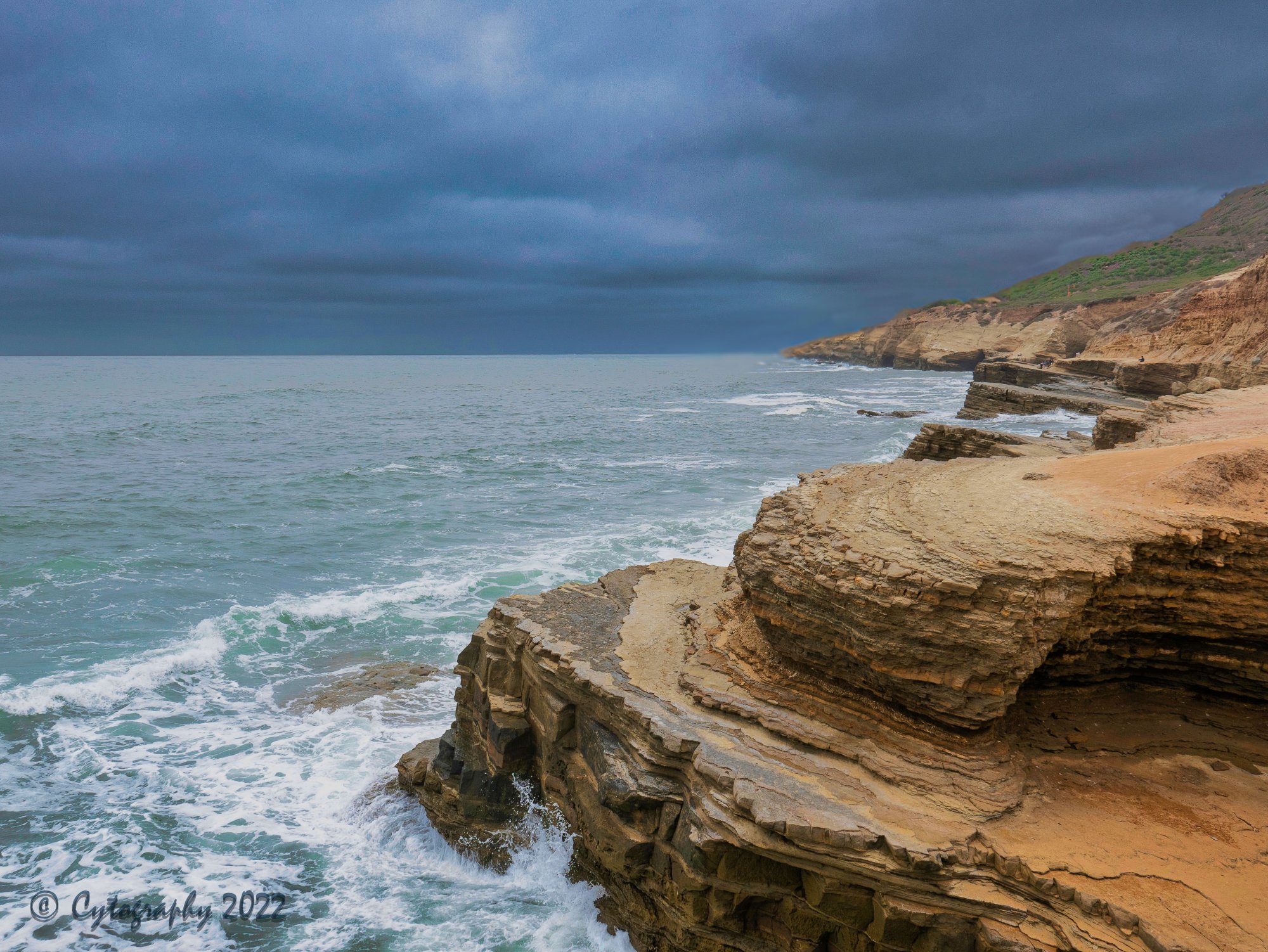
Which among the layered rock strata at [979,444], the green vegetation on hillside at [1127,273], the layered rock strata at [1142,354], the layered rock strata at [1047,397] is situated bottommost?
the layered rock strata at [979,444]

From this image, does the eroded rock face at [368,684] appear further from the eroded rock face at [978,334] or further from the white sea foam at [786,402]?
the eroded rock face at [978,334]

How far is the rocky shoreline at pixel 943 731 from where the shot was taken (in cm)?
499

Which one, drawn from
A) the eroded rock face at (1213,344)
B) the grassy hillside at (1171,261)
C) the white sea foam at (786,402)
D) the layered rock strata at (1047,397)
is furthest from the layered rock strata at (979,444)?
the grassy hillside at (1171,261)

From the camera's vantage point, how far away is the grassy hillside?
8388cm

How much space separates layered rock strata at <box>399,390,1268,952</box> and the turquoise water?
1892 millimetres

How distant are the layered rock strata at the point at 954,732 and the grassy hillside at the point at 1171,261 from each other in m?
82.6

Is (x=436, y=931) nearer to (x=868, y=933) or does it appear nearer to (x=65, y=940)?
(x=65, y=940)

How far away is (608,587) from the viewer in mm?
9875

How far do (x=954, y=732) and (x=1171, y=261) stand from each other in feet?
374

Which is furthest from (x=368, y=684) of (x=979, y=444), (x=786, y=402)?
(x=786, y=402)

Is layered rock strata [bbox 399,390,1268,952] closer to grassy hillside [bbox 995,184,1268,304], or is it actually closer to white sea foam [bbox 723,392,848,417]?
white sea foam [bbox 723,392,848,417]

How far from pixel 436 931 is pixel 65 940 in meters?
3.72

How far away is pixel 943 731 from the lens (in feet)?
19.8

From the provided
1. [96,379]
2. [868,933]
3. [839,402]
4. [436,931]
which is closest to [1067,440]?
[868,933]
